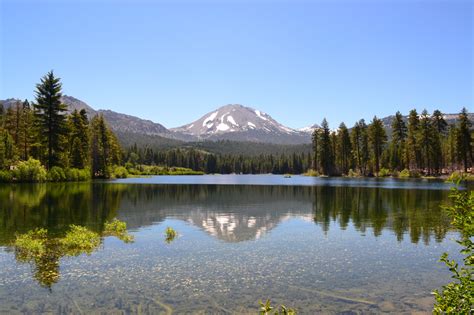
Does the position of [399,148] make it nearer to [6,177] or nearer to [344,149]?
[344,149]

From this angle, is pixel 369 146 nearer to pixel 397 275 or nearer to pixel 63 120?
pixel 63 120

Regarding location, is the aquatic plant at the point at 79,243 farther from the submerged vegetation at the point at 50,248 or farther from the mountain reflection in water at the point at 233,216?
the mountain reflection in water at the point at 233,216

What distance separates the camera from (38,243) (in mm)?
19547

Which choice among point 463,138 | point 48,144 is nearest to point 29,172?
point 48,144

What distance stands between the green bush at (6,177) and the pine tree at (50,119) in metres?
11.6

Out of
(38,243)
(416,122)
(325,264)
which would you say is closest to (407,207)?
(325,264)

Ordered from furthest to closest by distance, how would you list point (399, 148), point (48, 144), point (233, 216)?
point (399, 148), point (48, 144), point (233, 216)

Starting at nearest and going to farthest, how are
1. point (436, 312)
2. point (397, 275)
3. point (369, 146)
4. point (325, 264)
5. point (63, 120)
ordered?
point (436, 312) → point (397, 275) → point (325, 264) → point (63, 120) → point (369, 146)

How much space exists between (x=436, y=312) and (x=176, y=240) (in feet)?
58.7

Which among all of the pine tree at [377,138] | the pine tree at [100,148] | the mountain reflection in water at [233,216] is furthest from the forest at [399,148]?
the mountain reflection in water at [233,216]

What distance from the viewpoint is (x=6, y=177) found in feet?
233

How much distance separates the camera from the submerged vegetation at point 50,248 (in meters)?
15.7

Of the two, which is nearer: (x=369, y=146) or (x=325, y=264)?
(x=325, y=264)

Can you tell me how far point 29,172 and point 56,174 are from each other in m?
6.15
